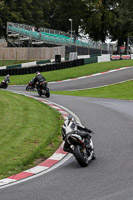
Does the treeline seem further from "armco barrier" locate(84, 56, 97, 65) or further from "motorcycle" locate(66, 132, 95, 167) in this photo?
"motorcycle" locate(66, 132, 95, 167)

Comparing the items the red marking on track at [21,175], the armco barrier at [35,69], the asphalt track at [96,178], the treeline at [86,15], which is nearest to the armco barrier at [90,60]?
the armco barrier at [35,69]

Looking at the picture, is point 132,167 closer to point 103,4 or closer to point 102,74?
point 102,74

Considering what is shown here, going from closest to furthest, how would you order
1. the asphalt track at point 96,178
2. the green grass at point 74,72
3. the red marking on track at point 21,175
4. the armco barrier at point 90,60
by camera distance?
the asphalt track at point 96,178
the red marking on track at point 21,175
the green grass at point 74,72
the armco barrier at point 90,60

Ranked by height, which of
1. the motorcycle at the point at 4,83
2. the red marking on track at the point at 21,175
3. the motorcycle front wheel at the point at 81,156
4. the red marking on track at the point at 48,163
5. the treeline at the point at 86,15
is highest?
the treeline at the point at 86,15

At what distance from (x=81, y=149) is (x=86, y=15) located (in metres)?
65.5

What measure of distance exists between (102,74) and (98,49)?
1571 cm

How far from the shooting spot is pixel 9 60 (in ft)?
180

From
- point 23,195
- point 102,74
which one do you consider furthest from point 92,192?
point 102,74

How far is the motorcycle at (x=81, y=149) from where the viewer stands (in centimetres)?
896

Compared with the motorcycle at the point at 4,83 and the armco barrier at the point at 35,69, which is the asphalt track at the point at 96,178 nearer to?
the motorcycle at the point at 4,83

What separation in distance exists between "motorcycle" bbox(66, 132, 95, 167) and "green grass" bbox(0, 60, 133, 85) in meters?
28.0

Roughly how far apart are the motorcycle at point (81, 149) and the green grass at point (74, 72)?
91.7 ft

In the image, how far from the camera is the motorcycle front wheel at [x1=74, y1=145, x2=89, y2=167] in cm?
892

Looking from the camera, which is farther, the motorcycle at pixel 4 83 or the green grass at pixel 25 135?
the motorcycle at pixel 4 83
